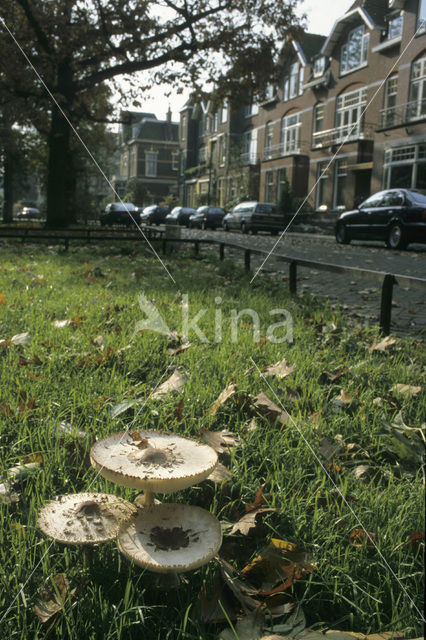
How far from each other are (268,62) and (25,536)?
16.8 m

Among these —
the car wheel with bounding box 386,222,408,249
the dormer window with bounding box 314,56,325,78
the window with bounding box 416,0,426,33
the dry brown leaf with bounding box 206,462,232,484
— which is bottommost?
the dry brown leaf with bounding box 206,462,232,484

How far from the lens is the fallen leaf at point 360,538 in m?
1.31

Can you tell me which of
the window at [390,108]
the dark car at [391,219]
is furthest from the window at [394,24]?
the window at [390,108]

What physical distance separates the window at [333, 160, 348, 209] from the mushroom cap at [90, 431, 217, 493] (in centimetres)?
1795

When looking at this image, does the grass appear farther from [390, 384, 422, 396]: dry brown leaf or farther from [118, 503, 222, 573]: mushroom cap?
[118, 503, 222, 573]: mushroom cap

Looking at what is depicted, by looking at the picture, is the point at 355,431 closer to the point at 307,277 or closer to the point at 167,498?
the point at 167,498

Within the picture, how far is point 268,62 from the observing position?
51.0ft

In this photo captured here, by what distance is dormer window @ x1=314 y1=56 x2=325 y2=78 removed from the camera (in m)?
6.34

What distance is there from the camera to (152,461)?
3.46 feet

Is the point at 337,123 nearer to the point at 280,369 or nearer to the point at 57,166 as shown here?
the point at 280,369

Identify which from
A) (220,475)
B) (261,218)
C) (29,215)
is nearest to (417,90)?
(261,218)

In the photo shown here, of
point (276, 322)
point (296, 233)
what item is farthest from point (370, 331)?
point (296, 233)

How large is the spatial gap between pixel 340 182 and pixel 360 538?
2186cm

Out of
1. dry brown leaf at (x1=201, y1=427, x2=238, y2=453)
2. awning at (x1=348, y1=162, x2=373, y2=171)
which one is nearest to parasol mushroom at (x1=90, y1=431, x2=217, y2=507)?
dry brown leaf at (x1=201, y1=427, x2=238, y2=453)
